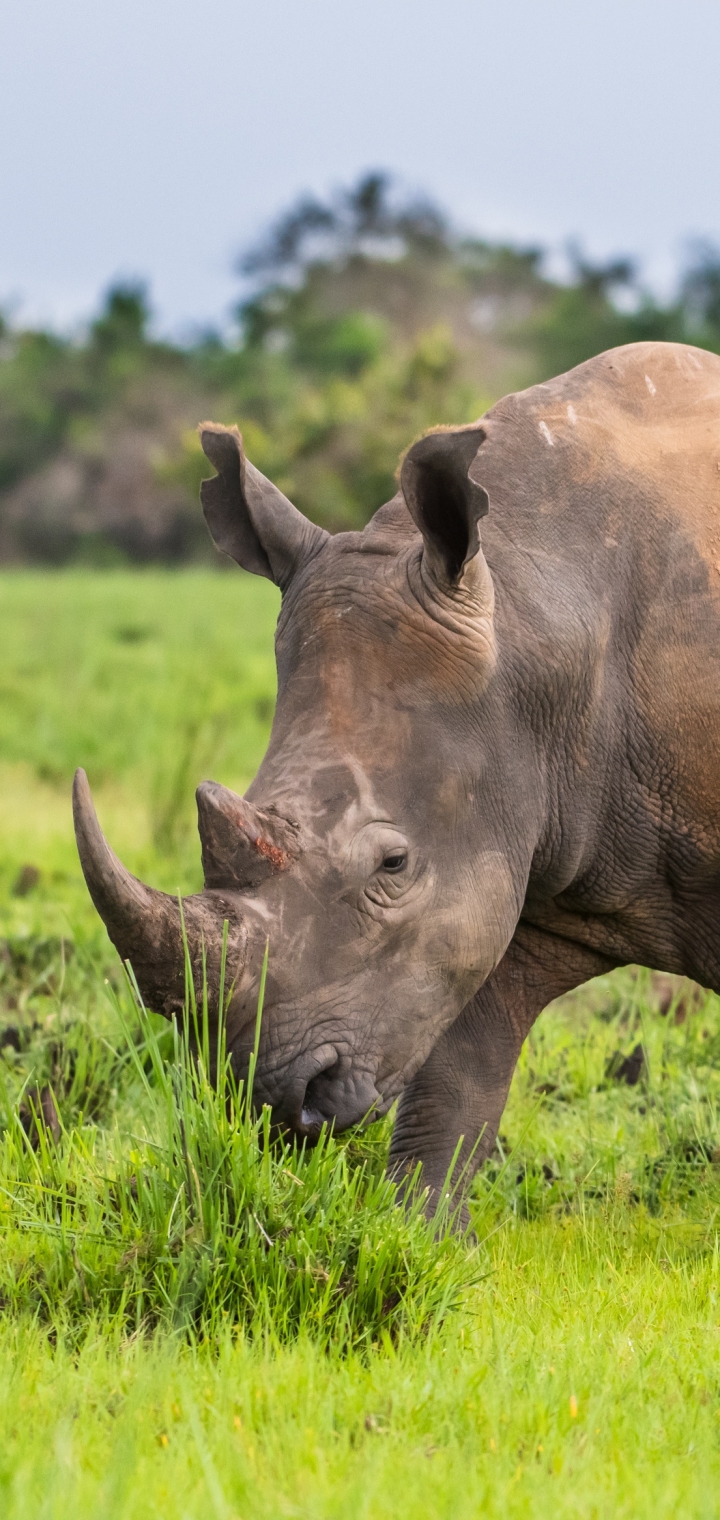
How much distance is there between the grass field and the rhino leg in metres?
0.17

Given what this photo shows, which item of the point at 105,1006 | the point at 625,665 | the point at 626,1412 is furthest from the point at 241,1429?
the point at 105,1006

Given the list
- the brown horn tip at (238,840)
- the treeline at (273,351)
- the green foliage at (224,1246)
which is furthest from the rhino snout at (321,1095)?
the treeline at (273,351)

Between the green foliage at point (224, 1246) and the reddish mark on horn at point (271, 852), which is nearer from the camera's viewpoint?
the green foliage at point (224, 1246)

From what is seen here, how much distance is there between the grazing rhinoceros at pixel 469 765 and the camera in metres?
3.78

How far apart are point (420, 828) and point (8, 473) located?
45.7m

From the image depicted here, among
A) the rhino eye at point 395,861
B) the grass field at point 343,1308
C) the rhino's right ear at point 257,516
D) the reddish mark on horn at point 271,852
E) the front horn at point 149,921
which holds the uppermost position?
the rhino's right ear at point 257,516

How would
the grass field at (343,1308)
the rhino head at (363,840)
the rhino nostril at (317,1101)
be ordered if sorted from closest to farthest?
1. the grass field at (343,1308)
2. the rhino head at (363,840)
3. the rhino nostril at (317,1101)

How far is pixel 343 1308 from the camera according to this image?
342 centimetres

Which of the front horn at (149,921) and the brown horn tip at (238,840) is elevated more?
the brown horn tip at (238,840)

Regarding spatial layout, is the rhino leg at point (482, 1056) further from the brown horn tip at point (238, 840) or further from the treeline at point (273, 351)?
the treeline at point (273, 351)

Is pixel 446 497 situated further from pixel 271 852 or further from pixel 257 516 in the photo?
pixel 271 852

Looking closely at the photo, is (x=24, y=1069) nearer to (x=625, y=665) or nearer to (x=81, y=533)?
(x=625, y=665)

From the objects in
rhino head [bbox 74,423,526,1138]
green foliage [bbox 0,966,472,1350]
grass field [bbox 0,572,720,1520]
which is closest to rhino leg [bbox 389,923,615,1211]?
grass field [bbox 0,572,720,1520]

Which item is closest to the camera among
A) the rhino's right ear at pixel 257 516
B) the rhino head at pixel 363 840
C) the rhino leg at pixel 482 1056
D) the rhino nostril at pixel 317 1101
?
the rhino head at pixel 363 840
